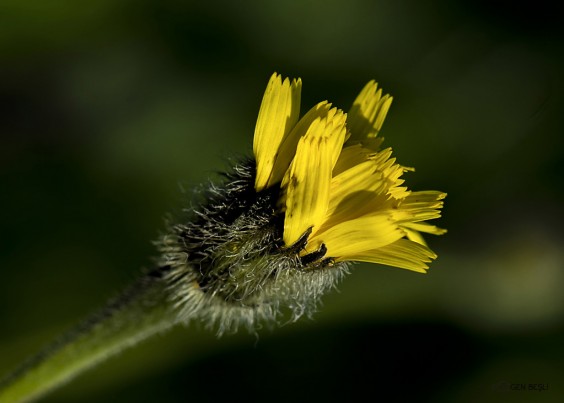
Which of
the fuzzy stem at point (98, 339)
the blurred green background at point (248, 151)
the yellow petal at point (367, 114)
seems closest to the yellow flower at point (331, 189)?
the yellow petal at point (367, 114)

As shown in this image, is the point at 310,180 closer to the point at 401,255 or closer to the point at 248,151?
the point at 401,255

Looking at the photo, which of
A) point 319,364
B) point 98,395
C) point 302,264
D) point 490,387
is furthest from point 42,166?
point 490,387

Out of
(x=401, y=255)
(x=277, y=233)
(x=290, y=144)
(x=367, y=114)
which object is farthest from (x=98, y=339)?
(x=367, y=114)

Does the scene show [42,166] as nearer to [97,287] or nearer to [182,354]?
[97,287]

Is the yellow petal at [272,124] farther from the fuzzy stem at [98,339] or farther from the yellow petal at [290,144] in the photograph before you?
the fuzzy stem at [98,339]

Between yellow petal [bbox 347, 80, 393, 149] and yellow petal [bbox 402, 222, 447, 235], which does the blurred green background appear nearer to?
yellow petal [bbox 347, 80, 393, 149]

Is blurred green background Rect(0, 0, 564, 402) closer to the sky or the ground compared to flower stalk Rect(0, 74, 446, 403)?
closer to the sky

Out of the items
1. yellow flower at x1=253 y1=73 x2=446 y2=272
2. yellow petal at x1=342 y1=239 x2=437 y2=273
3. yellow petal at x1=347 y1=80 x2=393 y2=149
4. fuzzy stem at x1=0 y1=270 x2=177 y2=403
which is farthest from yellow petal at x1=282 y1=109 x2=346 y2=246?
fuzzy stem at x1=0 y1=270 x2=177 y2=403
